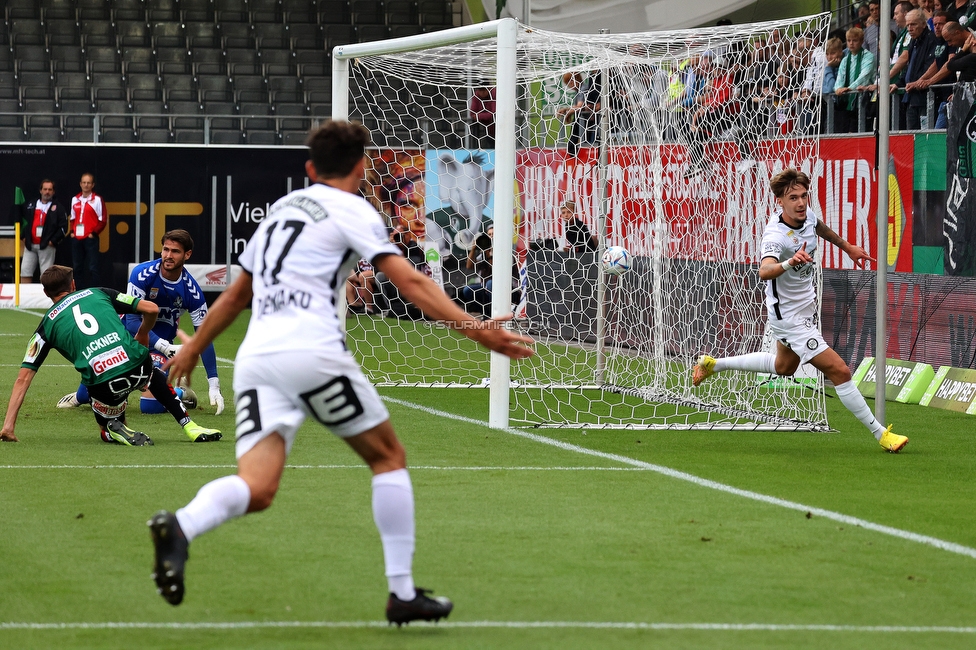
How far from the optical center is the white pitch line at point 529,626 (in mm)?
Answer: 4773

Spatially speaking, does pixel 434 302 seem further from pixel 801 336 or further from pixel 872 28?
pixel 872 28

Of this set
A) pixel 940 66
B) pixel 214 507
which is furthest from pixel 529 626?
pixel 940 66

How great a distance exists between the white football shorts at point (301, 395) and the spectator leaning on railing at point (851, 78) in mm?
11601

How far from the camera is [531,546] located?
6.27 m

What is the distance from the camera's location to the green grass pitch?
15.8 feet

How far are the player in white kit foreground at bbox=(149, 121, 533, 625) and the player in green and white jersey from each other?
4.62 m

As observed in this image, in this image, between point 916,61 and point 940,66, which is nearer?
point 940,66

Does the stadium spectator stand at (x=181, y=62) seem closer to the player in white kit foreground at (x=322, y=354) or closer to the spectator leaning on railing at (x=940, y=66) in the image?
the spectator leaning on railing at (x=940, y=66)

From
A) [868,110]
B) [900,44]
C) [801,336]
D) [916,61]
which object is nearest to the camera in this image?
[801,336]

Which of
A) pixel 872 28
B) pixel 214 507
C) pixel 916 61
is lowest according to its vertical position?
pixel 214 507

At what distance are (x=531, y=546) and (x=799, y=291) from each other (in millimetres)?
4199

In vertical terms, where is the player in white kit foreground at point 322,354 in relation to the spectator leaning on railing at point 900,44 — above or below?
below

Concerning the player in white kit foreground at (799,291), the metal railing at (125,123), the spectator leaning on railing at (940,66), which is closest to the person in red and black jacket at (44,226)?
the metal railing at (125,123)

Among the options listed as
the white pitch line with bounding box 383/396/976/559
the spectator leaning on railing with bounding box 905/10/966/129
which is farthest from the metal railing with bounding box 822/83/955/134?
the white pitch line with bounding box 383/396/976/559
